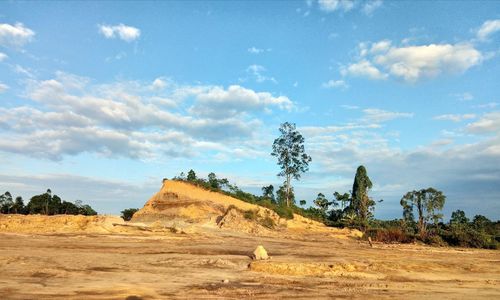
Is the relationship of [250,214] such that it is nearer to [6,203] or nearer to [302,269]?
[302,269]

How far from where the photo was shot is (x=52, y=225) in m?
26.6

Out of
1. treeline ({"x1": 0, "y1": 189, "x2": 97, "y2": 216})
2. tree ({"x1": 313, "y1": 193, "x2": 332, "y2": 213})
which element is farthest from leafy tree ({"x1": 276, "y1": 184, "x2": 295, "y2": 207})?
treeline ({"x1": 0, "y1": 189, "x2": 97, "y2": 216})

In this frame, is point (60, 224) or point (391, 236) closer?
point (60, 224)

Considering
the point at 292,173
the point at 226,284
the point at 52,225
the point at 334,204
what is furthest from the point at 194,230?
the point at 334,204

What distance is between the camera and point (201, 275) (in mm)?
12867

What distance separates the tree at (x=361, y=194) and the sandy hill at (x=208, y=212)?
12.8 metres

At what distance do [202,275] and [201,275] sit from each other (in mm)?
31

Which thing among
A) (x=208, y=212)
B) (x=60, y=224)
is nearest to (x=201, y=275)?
(x=60, y=224)

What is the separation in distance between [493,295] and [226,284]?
720 cm

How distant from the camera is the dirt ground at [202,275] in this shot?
1016cm

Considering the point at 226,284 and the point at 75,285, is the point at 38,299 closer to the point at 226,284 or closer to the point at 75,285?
the point at 75,285

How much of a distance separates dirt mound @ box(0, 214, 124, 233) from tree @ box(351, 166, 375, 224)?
34.2 metres

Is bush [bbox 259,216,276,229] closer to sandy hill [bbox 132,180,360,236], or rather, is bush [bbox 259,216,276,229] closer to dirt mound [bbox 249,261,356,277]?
sandy hill [bbox 132,180,360,236]

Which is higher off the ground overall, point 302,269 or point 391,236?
point 391,236
